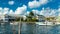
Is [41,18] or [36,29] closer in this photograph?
[41,18]

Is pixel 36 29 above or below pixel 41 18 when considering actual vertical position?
below

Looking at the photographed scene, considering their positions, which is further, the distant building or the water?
the water

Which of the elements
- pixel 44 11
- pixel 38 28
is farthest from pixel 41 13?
pixel 38 28

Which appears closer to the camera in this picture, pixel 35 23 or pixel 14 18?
pixel 14 18

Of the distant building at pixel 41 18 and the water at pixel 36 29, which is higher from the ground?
the distant building at pixel 41 18

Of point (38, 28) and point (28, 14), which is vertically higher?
point (28, 14)

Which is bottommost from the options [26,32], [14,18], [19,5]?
[26,32]

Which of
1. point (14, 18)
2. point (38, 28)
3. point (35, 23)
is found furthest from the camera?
point (38, 28)

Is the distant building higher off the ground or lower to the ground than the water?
higher

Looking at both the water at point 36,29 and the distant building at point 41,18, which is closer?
the distant building at point 41,18

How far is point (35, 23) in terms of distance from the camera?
3260 mm

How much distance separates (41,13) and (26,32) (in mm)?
711

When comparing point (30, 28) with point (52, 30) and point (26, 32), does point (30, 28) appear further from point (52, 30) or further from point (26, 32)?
point (52, 30)

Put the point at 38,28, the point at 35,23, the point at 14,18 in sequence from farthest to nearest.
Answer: the point at 38,28 → the point at 35,23 → the point at 14,18
